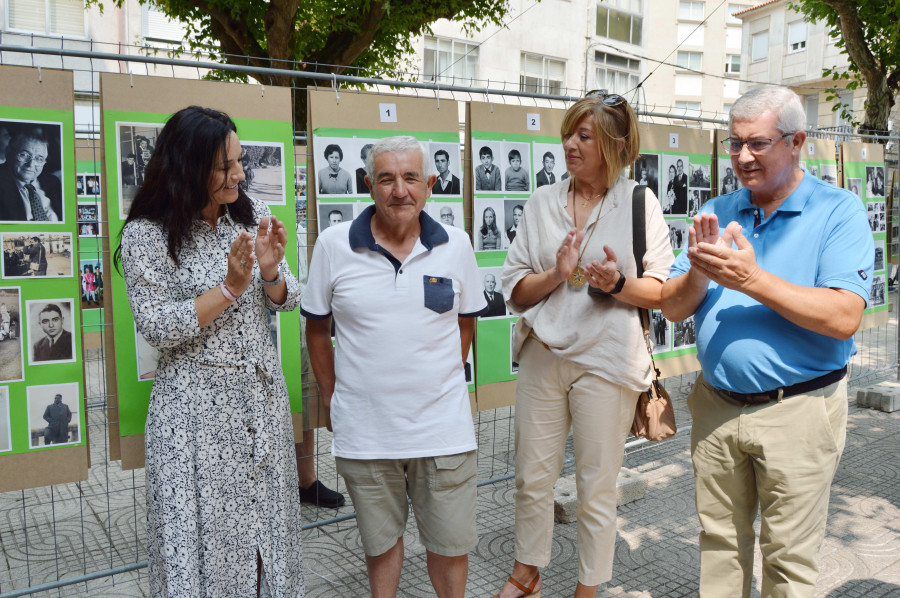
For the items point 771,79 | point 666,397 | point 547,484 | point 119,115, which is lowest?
point 547,484

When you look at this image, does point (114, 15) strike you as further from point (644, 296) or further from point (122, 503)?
point (644, 296)

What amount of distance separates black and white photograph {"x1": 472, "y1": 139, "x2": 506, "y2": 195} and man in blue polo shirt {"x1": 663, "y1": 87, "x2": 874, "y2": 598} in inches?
59.5

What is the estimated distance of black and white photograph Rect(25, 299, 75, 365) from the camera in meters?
2.77

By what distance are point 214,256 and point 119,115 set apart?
2.89 ft

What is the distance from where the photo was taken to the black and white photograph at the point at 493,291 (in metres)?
3.91

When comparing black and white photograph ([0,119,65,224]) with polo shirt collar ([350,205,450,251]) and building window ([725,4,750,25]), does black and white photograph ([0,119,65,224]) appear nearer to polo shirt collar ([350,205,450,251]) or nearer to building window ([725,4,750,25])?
polo shirt collar ([350,205,450,251])

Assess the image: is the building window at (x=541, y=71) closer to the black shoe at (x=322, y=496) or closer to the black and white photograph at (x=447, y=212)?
the black and white photograph at (x=447, y=212)

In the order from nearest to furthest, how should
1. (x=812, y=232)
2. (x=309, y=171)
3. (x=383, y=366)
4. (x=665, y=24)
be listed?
(x=812, y=232) → (x=383, y=366) → (x=309, y=171) → (x=665, y=24)

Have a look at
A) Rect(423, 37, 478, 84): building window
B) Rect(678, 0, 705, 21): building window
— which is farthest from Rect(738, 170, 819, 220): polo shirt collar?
Rect(678, 0, 705, 21): building window

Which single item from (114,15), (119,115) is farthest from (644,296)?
(114,15)

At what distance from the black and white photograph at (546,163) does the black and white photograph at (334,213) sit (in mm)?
1188

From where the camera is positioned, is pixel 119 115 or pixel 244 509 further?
pixel 119 115

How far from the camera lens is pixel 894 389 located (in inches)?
262

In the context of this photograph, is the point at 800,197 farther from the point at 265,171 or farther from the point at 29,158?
the point at 29,158
